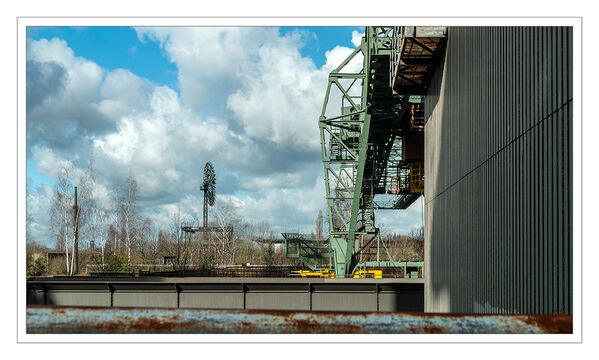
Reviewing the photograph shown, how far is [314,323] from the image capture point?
379 cm

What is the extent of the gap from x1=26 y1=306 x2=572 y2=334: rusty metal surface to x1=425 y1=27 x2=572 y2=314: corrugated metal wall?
362 cm

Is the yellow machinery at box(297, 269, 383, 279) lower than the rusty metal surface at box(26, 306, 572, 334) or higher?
lower

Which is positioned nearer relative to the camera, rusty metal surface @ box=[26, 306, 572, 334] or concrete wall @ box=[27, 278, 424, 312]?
rusty metal surface @ box=[26, 306, 572, 334]

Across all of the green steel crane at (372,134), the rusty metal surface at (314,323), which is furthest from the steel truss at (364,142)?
the rusty metal surface at (314,323)

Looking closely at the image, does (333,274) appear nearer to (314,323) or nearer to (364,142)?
(364,142)

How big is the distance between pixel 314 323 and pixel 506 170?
291 inches

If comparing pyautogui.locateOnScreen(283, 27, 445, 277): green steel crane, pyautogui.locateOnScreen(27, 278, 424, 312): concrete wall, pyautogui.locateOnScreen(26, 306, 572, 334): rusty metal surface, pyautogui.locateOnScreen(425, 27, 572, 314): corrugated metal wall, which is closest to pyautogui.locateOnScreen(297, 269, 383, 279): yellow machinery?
pyautogui.locateOnScreen(283, 27, 445, 277): green steel crane

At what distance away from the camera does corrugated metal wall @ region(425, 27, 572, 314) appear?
7320 millimetres

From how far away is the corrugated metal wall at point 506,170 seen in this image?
7320 mm

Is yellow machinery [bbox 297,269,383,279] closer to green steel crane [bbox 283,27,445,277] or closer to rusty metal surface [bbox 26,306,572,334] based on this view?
green steel crane [bbox 283,27,445,277]

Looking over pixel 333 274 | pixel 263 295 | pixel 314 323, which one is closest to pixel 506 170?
pixel 314 323
